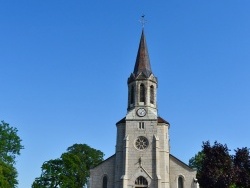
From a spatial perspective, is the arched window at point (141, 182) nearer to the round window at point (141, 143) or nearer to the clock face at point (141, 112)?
the round window at point (141, 143)

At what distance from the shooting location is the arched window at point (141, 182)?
4261 cm

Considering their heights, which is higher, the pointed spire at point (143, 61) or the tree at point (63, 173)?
the pointed spire at point (143, 61)

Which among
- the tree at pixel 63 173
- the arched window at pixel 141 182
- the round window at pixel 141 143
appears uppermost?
the round window at pixel 141 143

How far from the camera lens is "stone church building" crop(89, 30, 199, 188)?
141 feet

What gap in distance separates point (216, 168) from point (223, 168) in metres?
0.77

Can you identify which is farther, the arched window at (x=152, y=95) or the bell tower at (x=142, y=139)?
the arched window at (x=152, y=95)

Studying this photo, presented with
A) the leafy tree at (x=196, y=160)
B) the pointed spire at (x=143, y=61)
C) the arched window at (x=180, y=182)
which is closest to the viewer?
the arched window at (x=180, y=182)

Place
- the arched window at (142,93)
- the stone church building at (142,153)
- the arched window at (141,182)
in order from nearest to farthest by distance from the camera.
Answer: the arched window at (141,182), the stone church building at (142,153), the arched window at (142,93)

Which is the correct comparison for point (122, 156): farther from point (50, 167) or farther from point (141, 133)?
point (50, 167)

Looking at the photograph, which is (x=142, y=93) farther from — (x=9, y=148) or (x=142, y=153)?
(x=9, y=148)

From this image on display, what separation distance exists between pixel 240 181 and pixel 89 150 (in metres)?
33.5

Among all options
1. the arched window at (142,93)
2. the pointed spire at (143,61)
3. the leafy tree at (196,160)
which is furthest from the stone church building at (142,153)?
the leafy tree at (196,160)

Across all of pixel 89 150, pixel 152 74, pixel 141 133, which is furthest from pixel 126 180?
pixel 89 150

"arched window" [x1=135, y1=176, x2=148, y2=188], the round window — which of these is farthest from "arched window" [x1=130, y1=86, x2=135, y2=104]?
"arched window" [x1=135, y1=176, x2=148, y2=188]
